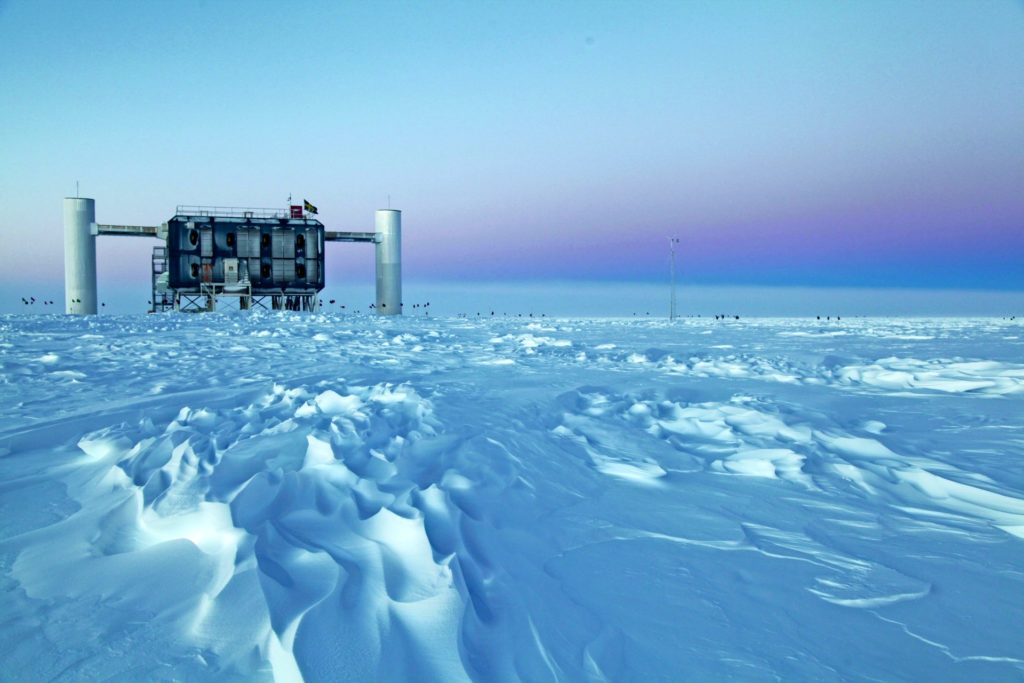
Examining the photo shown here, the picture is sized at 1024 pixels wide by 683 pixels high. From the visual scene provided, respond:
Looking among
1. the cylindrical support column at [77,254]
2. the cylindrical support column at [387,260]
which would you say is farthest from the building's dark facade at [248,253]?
the cylindrical support column at [77,254]

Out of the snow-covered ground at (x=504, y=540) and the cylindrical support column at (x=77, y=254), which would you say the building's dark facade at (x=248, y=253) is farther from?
the snow-covered ground at (x=504, y=540)

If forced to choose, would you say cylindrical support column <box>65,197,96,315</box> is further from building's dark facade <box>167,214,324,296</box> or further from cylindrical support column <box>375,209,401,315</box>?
cylindrical support column <box>375,209,401,315</box>

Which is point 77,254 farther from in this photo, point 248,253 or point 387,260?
point 387,260

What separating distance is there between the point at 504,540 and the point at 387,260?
3536 centimetres

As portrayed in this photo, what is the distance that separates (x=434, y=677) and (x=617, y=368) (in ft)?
22.7

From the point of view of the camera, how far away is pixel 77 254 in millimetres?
32438

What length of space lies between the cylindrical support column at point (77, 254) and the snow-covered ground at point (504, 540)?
109 ft

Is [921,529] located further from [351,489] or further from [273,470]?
[273,470]

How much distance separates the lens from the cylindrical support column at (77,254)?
106 feet

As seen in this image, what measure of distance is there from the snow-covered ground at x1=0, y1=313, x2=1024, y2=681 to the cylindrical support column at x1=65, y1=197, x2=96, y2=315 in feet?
109

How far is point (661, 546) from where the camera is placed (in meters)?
2.46

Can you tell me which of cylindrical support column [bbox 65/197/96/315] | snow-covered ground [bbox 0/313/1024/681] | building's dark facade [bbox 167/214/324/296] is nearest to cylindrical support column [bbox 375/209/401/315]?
building's dark facade [bbox 167/214/324/296]

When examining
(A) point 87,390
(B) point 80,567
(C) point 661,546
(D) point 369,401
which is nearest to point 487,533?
(C) point 661,546

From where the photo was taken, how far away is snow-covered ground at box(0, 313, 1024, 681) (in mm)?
1729
